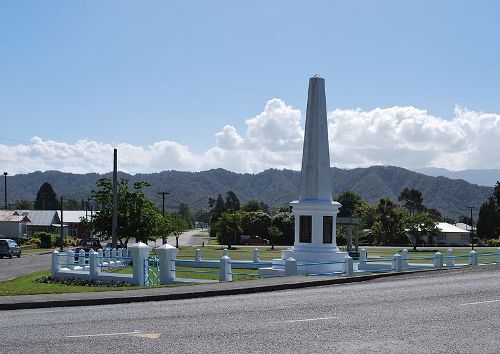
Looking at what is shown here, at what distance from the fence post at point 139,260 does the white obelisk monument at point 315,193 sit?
6.99 meters

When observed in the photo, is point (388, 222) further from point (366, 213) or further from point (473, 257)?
point (473, 257)

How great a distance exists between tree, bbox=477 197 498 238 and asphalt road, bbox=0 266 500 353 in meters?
87.1

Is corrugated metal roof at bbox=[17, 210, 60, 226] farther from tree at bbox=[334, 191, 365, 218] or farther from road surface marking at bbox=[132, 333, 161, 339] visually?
road surface marking at bbox=[132, 333, 161, 339]

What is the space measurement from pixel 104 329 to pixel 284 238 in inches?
3455

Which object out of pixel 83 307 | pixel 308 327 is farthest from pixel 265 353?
pixel 83 307

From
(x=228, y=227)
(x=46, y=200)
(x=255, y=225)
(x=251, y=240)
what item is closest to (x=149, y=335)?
(x=228, y=227)

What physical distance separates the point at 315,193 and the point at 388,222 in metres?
55.6

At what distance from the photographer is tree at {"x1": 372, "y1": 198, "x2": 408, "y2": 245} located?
8444cm

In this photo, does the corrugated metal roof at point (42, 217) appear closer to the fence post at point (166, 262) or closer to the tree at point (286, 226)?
the tree at point (286, 226)

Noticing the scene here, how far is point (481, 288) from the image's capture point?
19.3 metres

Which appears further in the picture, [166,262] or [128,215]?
[128,215]

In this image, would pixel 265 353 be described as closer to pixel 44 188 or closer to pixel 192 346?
pixel 192 346

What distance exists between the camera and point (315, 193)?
105 feet

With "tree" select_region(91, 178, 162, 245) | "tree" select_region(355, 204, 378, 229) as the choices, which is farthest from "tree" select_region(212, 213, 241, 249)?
"tree" select_region(91, 178, 162, 245)
